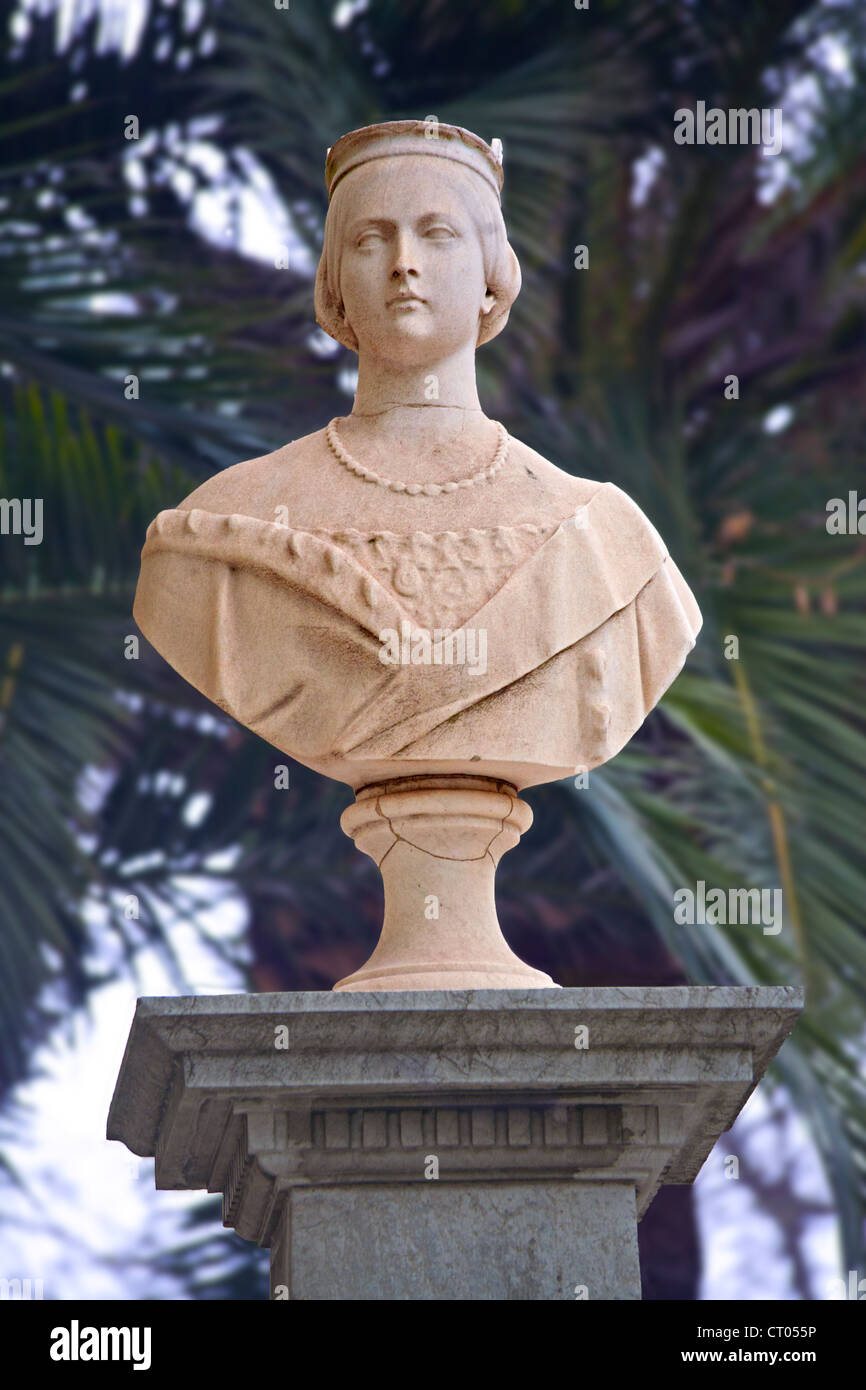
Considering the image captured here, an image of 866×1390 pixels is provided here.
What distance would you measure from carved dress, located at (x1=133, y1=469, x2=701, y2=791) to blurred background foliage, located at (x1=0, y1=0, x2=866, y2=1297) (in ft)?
11.8

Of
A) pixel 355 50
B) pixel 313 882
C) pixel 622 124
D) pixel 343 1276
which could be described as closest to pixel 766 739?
pixel 313 882

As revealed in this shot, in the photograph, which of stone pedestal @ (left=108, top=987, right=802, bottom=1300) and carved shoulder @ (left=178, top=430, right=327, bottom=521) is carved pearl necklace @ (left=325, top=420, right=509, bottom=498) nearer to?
carved shoulder @ (left=178, top=430, right=327, bottom=521)

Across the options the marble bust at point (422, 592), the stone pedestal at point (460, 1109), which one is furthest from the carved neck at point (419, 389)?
the stone pedestal at point (460, 1109)

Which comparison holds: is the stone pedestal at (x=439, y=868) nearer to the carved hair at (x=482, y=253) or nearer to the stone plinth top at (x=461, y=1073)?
the stone plinth top at (x=461, y=1073)

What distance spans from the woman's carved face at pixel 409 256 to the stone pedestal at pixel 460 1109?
1.41 m

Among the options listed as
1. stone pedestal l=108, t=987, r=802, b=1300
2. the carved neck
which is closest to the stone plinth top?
stone pedestal l=108, t=987, r=802, b=1300

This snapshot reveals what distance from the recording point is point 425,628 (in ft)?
14.8

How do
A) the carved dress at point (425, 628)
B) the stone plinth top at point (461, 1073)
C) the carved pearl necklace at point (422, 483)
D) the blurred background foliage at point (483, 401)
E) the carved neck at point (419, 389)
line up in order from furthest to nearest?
the blurred background foliage at point (483, 401)
the carved neck at point (419, 389)
the carved pearl necklace at point (422, 483)
the carved dress at point (425, 628)
the stone plinth top at point (461, 1073)

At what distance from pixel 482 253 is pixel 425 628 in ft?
2.83

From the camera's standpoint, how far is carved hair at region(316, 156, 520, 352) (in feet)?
15.7

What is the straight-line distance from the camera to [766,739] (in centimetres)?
863

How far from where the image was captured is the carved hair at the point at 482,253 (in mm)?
4797

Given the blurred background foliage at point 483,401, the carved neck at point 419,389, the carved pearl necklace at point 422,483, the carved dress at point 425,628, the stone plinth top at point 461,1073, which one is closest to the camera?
the stone plinth top at point 461,1073

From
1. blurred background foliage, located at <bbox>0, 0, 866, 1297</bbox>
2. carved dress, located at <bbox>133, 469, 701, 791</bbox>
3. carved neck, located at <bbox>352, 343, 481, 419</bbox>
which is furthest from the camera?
blurred background foliage, located at <bbox>0, 0, 866, 1297</bbox>
